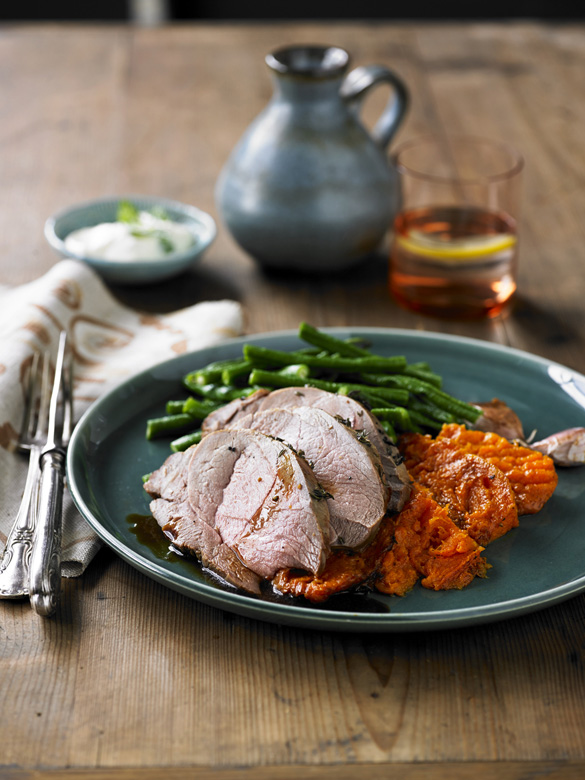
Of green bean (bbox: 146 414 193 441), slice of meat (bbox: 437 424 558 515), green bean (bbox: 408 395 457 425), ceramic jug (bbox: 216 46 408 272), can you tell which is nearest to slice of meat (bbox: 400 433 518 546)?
slice of meat (bbox: 437 424 558 515)

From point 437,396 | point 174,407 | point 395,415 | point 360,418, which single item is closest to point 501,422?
point 437,396

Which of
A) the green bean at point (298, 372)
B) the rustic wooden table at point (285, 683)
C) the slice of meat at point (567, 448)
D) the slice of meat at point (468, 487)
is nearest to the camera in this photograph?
the rustic wooden table at point (285, 683)

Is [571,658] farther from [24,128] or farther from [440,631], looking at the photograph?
[24,128]

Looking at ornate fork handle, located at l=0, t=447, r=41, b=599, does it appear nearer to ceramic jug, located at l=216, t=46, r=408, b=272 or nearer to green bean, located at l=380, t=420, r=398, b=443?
green bean, located at l=380, t=420, r=398, b=443

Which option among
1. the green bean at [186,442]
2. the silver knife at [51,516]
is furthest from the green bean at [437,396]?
the silver knife at [51,516]

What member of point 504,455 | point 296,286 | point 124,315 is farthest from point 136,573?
point 296,286

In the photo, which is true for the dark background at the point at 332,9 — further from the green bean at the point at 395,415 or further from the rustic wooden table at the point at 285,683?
the green bean at the point at 395,415

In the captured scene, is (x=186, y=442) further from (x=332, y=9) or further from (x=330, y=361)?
(x=332, y=9)
